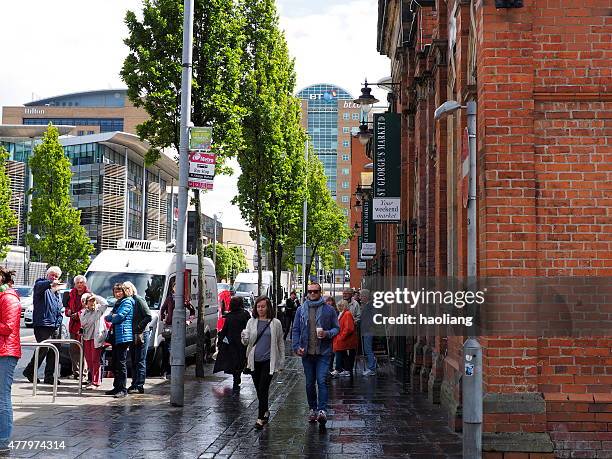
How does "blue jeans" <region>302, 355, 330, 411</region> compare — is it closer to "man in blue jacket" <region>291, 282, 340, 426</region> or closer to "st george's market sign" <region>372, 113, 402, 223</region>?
"man in blue jacket" <region>291, 282, 340, 426</region>

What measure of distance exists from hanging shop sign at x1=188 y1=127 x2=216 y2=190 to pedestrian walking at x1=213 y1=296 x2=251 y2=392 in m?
2.83

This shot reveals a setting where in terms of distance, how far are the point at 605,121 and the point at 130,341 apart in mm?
8416

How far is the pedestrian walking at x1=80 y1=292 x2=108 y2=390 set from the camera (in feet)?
46.9

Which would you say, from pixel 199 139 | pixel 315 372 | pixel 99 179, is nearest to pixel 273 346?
pixel 315 372

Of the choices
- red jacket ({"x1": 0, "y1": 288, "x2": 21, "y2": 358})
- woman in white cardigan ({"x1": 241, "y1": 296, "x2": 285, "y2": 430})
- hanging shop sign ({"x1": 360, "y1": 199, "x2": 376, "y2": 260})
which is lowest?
woman in white cardigan ({"x1": 241, "y1": 296, "x2": 285, "y2": 430})

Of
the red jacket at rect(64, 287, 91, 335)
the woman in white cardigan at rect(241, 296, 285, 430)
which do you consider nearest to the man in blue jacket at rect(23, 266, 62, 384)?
the red jacket at rect(64, 287, 91, 335)

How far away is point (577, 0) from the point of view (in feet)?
28.8

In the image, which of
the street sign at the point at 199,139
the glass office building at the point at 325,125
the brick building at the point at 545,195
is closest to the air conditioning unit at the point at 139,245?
the street sign at the point at 199,139

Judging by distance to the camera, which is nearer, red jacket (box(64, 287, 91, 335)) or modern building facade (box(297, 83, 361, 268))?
red jacket (box(64, 287, 91, 335))

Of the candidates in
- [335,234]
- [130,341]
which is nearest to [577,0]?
[130,341]

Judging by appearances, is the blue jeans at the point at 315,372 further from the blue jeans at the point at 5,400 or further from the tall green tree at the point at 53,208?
the tall green tree at the point at 53,208

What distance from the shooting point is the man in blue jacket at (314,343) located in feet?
36.2

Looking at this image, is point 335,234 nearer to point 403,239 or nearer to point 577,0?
point 403,239

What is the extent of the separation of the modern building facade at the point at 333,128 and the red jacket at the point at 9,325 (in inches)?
5499
